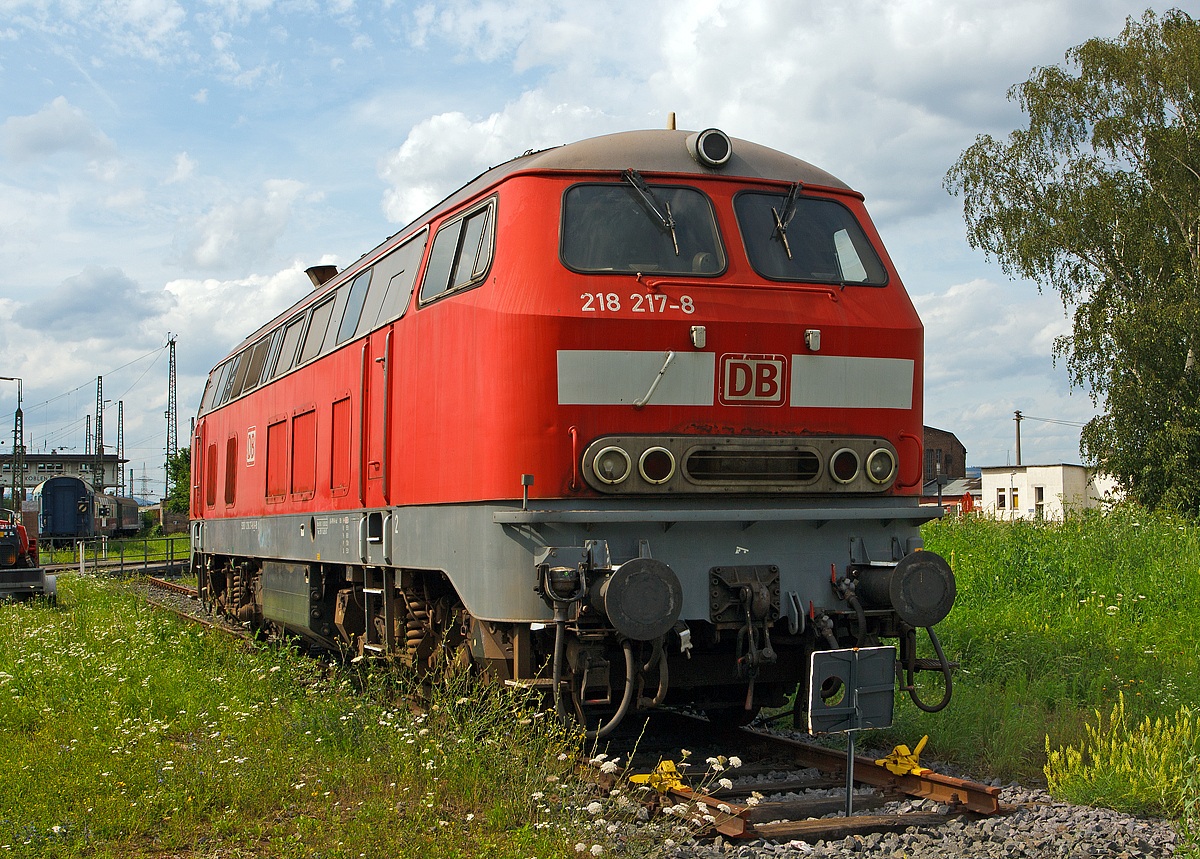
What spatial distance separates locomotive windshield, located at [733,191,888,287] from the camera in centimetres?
635

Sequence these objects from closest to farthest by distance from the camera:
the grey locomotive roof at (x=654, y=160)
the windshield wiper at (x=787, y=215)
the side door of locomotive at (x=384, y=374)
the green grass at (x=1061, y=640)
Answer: the grey locomotive roof at (x=654, y=160) → the windshield wiper at (x=787, y=215) → the green grass at (x=1061, y=640) → the side door of locomotive at (x=384, y=374)

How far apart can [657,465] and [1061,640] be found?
5533 mm

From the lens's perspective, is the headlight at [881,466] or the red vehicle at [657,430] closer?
the red vehicle at [657,430]

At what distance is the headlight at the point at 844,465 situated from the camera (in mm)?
6109

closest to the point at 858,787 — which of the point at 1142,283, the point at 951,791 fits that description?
the point at 951,791

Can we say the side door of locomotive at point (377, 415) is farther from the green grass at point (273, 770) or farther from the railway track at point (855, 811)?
the railway track at point (855, 811)

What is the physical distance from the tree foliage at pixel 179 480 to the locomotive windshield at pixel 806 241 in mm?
59177

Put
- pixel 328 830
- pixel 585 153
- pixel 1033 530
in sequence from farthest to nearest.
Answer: pixel 1033 530 < pixel 585 153 < pixel 328 830

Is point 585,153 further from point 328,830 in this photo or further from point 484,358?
point 328,830

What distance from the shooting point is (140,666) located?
8523 millimetres

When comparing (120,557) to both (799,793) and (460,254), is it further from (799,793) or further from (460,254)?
(799,793)

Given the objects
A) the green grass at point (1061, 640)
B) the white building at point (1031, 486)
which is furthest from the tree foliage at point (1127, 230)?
the white building at point (1031, 486)

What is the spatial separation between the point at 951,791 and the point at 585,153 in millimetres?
4039

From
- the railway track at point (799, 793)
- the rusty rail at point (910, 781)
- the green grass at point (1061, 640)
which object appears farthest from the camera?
the green grass at point (1061, 640)
